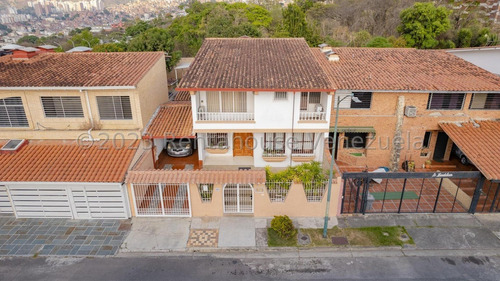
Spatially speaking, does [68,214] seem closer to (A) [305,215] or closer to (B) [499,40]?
(A) [305,215]

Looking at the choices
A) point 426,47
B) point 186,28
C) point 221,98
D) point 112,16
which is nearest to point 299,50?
point 221,98

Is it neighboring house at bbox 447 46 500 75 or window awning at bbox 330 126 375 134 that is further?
neighboring house at bbox 447 46 500 75

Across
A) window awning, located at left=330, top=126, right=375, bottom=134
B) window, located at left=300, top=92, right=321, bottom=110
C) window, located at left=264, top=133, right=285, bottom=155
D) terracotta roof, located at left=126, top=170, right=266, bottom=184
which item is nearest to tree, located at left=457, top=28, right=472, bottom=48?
window awning, located at left=330, top=126, right=375, bottom=134

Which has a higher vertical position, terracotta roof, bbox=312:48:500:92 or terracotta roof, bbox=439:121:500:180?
terracotta roof, bbox=312:48:500:92

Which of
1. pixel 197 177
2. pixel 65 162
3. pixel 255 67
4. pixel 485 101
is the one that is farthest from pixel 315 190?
pixel 485 101

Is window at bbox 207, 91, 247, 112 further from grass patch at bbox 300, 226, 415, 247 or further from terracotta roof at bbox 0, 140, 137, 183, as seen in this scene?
grass patch at bbox 300, 226, 415, 247

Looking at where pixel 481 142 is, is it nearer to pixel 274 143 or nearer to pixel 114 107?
pixel 274 143
